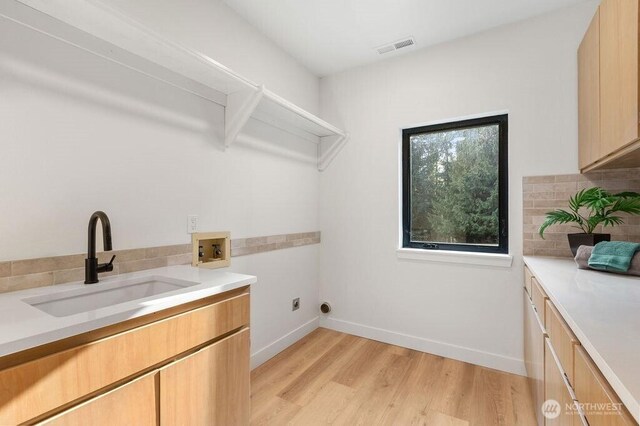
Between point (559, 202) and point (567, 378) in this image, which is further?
point (559, 202)

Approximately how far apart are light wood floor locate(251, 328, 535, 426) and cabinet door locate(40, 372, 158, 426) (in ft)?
2.89

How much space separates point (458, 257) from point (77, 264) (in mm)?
2488

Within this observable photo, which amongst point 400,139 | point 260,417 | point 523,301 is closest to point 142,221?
point 260,417

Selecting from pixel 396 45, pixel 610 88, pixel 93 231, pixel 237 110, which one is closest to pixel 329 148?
pixel 396 45

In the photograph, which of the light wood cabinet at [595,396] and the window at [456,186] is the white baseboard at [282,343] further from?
the light wood cabinet at [595,396]

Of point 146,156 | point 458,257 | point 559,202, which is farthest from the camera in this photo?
point 458,257

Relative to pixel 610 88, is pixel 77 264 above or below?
below

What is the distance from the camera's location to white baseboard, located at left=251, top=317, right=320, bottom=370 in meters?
2.27

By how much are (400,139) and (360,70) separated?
0.83 metres

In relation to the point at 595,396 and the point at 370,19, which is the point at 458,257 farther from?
the point at 370,19

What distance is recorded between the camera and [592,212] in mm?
1942

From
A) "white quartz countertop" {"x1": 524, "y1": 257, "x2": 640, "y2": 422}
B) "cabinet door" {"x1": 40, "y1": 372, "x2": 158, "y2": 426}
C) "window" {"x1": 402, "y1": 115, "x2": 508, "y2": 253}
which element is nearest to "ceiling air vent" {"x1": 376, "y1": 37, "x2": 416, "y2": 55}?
"window" {"x1": 402, "y1": 115, "x2": 508, "y2": 253}

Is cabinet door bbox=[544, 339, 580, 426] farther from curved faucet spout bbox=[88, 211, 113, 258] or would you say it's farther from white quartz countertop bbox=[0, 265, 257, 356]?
curved faucet spout bbox=[88, 211, 113, 258]

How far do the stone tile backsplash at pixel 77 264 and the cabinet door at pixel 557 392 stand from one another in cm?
184
